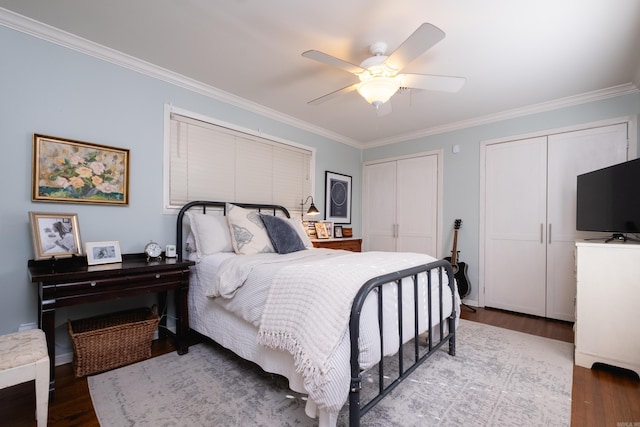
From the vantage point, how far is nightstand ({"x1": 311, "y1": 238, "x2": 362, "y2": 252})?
12.5ft

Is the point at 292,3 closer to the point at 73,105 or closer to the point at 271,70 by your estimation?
the point at 271,70

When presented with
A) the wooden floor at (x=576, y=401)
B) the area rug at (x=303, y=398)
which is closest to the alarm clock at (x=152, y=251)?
the area rug at (x=303, y=398)

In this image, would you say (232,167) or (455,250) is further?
(455,250)

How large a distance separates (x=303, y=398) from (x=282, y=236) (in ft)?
4.38

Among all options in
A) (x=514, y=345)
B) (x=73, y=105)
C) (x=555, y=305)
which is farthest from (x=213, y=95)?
(x=555, y=305)

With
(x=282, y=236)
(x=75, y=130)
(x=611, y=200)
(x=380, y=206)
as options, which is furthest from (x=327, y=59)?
(x=380, y=206)

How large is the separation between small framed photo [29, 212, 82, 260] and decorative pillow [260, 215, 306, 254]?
1413 millimetres

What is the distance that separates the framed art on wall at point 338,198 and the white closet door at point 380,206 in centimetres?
39

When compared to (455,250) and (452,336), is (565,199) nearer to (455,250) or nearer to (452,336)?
(455,250)

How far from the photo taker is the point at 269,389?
5.96 feet

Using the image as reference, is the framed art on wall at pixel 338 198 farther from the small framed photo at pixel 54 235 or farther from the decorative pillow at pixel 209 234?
the small framed photo at pixel 54 235

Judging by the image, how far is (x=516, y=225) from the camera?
137 inches

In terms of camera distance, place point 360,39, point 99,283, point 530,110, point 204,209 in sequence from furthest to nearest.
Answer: point 530,110
point 204,209
point 360,39
point 99,283

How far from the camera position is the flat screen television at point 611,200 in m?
2.19
